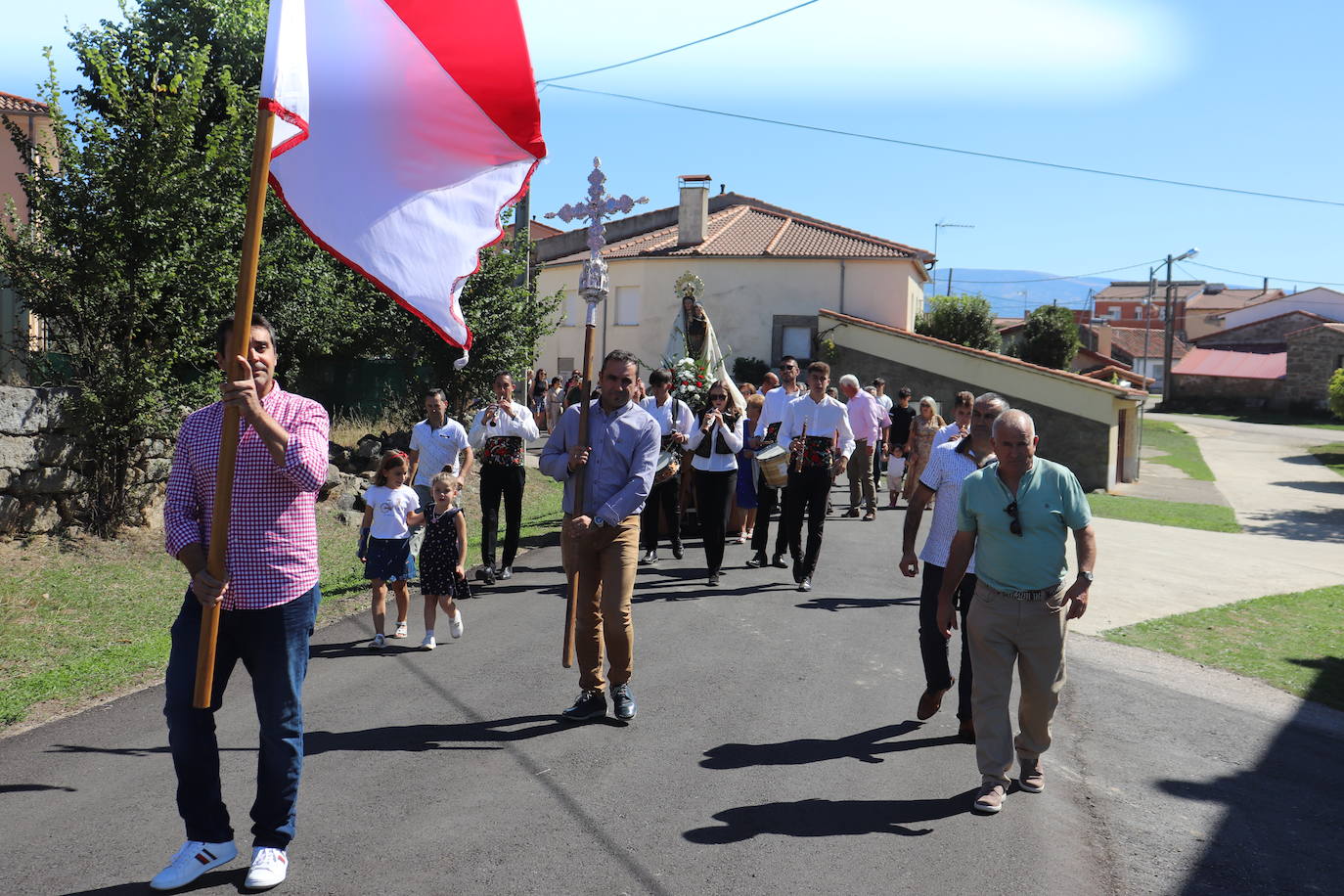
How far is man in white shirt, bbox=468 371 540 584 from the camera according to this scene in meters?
9.94

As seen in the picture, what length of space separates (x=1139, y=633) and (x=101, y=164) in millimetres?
10537

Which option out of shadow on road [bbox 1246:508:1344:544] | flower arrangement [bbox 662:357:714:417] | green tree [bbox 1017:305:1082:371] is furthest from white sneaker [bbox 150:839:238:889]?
green tree [bbox 1017:305:1082:371]

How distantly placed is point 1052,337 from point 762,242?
19828 mm

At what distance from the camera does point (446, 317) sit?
4.41 meters

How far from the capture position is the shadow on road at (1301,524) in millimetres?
18531

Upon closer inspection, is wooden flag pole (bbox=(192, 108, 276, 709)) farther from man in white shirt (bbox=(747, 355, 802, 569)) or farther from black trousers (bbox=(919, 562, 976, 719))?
man in white shirt (bbox=(747, 355, 802, 569))

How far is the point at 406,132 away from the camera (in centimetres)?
446

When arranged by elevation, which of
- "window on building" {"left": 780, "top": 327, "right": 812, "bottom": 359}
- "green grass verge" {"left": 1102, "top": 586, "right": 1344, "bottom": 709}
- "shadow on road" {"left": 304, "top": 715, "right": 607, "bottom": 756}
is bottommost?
"green grass verge" {"left": 1102, "top": 586, "right": 1344, "bottom": 709}

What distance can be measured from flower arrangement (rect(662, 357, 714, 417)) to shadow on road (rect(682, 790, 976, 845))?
7.64m

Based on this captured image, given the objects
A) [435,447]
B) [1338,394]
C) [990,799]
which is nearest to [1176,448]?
[1338,394]

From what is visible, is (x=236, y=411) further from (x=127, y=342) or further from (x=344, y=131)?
(x=127, y=342)

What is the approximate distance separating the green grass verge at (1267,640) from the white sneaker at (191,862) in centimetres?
724

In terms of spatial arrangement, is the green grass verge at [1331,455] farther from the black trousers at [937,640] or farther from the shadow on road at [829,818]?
the shadow on road at [829,818]

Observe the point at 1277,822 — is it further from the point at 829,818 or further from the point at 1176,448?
the point at 1176,448
